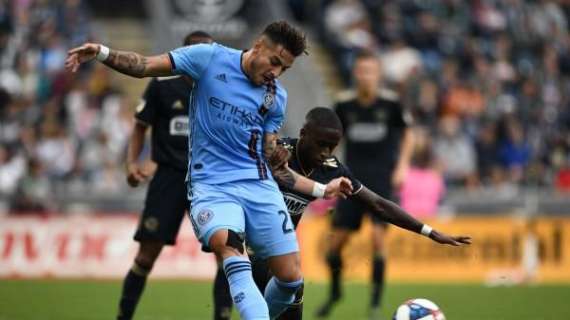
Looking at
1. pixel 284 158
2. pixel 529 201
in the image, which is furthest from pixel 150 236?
pixel 529 201

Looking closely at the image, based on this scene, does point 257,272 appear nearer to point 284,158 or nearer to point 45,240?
point 284,158

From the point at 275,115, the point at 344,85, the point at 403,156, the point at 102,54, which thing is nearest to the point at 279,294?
the point at 275,115

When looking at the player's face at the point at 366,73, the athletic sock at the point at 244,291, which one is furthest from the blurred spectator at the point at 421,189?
the athletic sock at the point at 244,291

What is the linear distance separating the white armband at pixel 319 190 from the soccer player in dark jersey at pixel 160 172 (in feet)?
7.07

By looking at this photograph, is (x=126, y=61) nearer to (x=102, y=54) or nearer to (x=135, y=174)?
(x=102, y=54)

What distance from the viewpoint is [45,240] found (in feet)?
61.6

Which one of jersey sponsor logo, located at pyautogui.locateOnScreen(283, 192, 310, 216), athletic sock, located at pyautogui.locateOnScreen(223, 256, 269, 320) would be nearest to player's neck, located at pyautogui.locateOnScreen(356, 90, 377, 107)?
jersey sponsor logo, located at pyautogui.locateOnScreen(283, 192, 310, 216)

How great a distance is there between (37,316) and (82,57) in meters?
4.96

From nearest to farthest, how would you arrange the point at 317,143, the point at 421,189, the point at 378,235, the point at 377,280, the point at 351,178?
the point at 317,143 < the point at 351,178 < the point at 377,280 < the point at 378,235 < the point at 421,189

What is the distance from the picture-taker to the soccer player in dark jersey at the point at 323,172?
8727mm

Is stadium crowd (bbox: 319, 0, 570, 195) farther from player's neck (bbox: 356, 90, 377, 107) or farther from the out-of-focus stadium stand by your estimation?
player's neck (bbox: 356, 90, 377, 107)

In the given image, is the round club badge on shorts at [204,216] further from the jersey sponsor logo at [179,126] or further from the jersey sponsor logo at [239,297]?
the jersey sponsor logo at [179,126]

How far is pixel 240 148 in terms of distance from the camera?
8383mm

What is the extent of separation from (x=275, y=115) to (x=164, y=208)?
2177 mm
